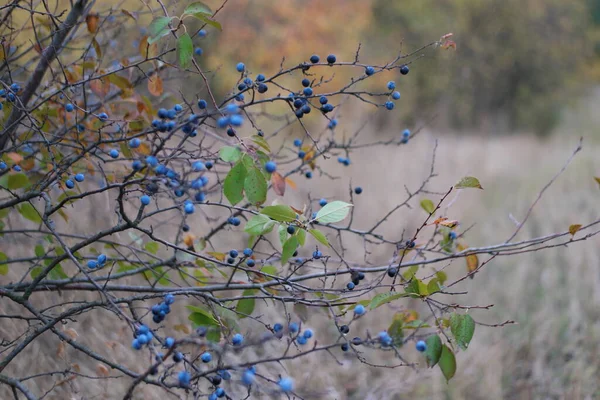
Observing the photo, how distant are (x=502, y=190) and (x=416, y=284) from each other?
6873mm

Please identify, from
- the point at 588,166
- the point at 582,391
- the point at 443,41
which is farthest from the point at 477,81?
the point at 443,41

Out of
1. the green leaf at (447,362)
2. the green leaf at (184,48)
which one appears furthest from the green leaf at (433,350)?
the green leaf at (184,48)

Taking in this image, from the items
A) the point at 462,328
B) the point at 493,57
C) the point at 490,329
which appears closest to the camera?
the point at 462,328

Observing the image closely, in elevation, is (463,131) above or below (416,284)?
above

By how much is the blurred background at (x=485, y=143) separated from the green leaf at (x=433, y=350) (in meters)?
0.40

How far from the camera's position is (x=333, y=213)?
4.78ft

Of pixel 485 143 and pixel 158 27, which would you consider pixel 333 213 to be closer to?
pixel 158 27

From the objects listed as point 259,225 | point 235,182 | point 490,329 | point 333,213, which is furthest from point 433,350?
point 490,329

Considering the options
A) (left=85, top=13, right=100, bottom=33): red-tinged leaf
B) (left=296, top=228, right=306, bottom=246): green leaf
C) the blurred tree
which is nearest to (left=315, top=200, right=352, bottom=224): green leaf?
(left=296, top=228, right=306, bottom=246): green leaf

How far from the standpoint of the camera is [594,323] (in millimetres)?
3920

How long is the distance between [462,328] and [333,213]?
41cm

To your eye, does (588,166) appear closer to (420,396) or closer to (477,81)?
(420,396)

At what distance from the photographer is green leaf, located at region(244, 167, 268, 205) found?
1.36 meters

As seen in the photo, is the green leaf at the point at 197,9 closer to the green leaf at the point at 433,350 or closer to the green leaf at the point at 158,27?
the green leaf at the point at 158,27
